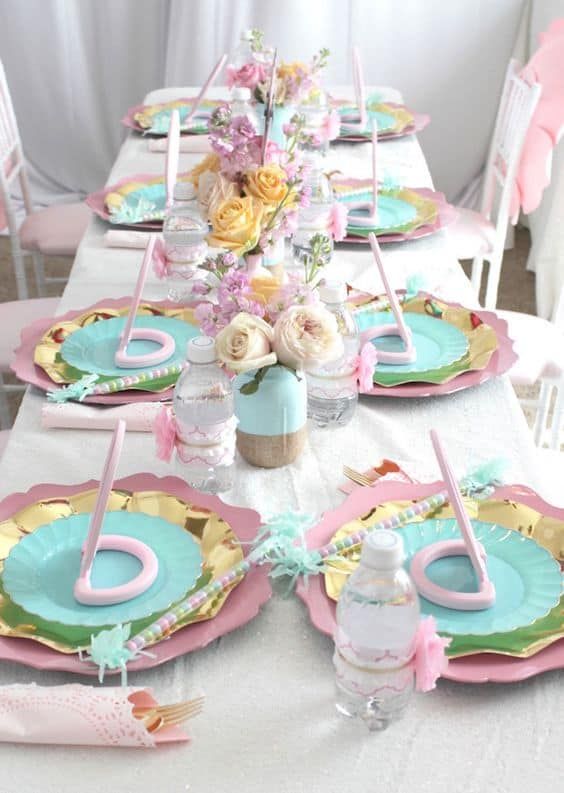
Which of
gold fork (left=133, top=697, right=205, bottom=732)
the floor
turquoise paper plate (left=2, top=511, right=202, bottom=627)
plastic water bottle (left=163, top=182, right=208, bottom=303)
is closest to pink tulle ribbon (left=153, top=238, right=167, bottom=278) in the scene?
plastic water bottle (left=163, top=182, right=208, bottom=303)

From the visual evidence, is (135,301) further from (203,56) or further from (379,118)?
(203,56)

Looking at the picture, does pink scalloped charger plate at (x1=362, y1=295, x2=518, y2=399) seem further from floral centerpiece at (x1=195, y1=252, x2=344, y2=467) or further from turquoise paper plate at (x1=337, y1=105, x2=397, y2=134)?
turquoise paper plate at (x1=337, y1=105, x2=397, y2=134)

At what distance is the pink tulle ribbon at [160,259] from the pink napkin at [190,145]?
2.58 feet

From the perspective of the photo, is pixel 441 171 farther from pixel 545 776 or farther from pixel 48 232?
pixel 545 776

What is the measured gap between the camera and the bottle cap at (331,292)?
1285mm

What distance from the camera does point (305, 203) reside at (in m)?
1.43

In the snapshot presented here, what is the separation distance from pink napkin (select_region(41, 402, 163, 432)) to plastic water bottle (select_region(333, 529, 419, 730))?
0.54 meters

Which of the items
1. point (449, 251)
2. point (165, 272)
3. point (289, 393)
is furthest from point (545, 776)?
point (449, 251)

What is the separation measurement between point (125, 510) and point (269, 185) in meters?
0.48

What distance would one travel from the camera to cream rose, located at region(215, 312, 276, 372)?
112 centimetres

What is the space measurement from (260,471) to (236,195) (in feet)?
1.27

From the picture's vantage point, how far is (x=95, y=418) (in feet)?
4.49

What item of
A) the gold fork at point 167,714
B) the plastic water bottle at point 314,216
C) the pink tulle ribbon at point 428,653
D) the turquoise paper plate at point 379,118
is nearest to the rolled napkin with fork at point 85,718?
the gold fork at point 167,714

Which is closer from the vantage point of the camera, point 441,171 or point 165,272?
point 165,272
